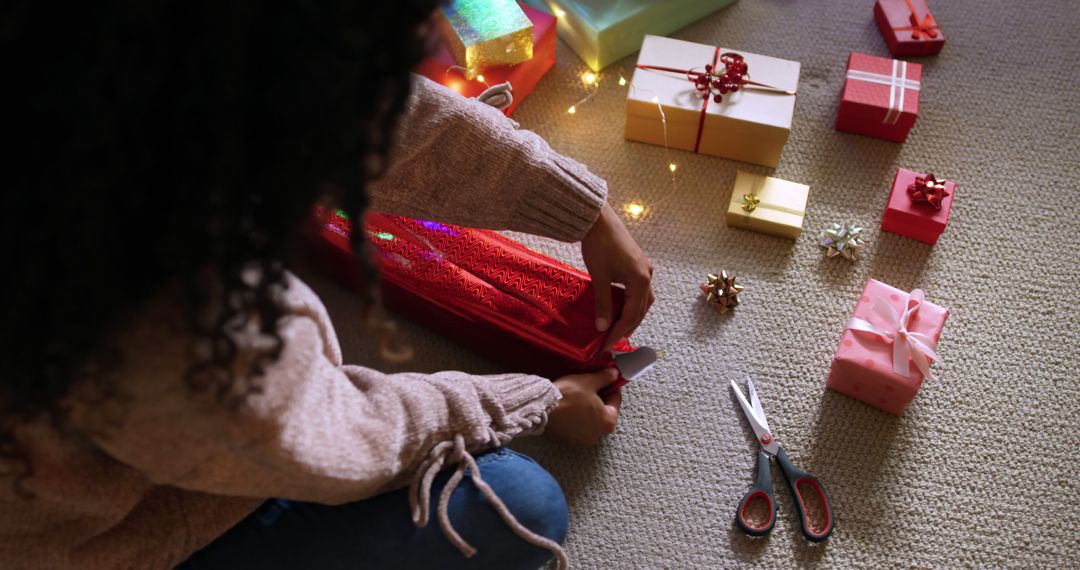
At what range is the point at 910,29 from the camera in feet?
4.08

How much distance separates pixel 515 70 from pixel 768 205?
1.32 feet

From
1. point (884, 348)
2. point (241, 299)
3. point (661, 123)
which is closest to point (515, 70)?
point (661, 123)

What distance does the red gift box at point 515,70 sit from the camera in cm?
116

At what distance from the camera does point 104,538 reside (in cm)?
67

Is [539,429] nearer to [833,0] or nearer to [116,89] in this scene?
[116,89]

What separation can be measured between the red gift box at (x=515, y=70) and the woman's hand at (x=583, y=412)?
399 millimetres

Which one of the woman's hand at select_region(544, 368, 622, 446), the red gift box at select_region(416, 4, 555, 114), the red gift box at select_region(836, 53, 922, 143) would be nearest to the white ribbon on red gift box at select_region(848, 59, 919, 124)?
the red gift box at select_region(836, 53, 922, 143)

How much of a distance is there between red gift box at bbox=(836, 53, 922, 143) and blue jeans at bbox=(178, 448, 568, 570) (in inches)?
29.2

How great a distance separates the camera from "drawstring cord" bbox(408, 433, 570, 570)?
74 cm

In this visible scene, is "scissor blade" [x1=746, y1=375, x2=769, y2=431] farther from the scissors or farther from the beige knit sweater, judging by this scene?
the beige knit sweater

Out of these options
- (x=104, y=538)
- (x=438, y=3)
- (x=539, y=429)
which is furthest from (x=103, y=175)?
(x=539, y=429)

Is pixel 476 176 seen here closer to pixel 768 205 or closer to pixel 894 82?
pixel 768 205

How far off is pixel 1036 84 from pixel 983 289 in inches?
15.1

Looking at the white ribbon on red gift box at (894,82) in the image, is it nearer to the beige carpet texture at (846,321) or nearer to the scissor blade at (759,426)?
the beige carpet texture at (846,321)
